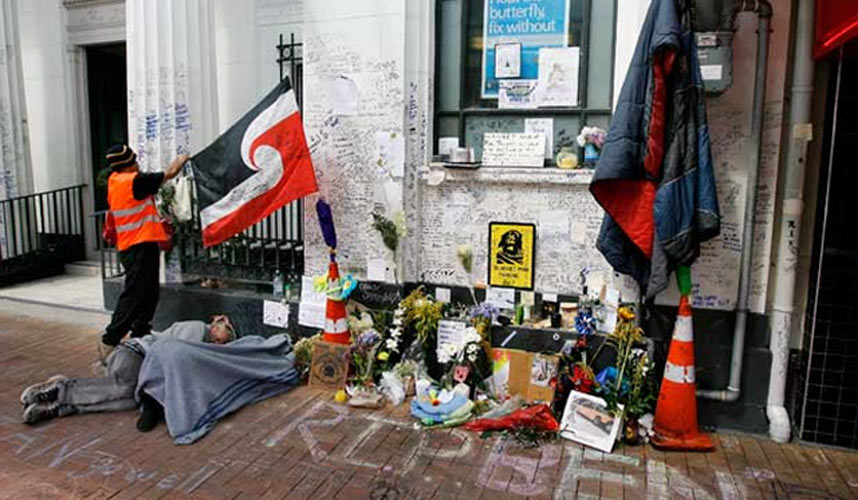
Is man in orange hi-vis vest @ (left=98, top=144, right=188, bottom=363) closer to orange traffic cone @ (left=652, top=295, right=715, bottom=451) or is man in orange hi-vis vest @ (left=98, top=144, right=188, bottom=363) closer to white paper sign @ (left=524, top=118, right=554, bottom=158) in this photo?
white paper sign @ (left=524, top=118, right=554, bottom=158)

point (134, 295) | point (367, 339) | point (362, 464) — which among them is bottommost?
point (362, 464)

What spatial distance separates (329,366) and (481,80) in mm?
2852

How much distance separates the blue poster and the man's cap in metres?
3.36

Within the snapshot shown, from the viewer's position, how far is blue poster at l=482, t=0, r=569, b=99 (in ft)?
17.1

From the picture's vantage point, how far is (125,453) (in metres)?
4.14

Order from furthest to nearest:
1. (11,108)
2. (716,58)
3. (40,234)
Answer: (40,234), (11,108), (716,58)

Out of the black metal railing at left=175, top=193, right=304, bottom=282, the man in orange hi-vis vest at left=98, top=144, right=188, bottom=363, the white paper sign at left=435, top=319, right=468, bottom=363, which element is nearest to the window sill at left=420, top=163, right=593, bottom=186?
the white paper sign at left=435, top=319, right=468, bottom=363

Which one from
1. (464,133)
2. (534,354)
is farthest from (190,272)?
(534,354)

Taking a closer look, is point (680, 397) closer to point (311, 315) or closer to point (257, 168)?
point (311, 315)

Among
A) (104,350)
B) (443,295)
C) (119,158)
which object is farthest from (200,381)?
(119,158)

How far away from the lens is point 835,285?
13.6 feet

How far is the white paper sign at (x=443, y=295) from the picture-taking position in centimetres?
555

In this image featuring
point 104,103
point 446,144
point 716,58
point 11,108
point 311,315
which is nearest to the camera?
point 716,58

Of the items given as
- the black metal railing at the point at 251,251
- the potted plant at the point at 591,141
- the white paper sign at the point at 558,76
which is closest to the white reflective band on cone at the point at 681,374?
the potted plant at the point at 591,141
